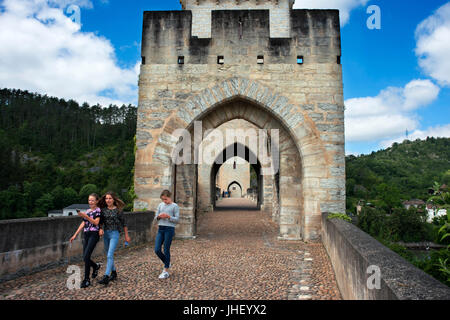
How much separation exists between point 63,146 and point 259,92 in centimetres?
5944

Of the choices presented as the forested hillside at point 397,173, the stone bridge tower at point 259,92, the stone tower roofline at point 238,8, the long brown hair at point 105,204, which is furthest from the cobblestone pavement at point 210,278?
the forested hillside at point 397,173

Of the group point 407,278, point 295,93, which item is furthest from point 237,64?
point 407,278

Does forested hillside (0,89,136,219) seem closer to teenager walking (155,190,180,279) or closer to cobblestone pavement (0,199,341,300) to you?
cobblestone pavement (0,199,341,300)

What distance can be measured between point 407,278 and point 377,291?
0.19 m

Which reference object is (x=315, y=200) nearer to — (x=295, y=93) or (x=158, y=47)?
(x=295, y=93)

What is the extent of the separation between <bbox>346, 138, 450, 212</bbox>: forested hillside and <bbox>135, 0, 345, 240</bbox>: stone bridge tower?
1209 inches

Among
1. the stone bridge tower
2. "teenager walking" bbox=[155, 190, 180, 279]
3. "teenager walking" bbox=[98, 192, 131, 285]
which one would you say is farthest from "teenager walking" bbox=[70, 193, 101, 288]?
the stone bridge tower

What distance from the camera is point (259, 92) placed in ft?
26.0

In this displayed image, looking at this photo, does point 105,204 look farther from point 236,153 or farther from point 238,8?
point 236,153

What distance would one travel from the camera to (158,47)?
8.15 m

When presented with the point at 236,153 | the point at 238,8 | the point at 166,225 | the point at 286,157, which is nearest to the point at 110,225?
the point at 166,225

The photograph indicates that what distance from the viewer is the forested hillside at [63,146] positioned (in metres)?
48.9

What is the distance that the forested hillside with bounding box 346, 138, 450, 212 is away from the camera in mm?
40219

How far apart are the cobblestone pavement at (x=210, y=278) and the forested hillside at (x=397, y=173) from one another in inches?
1297
